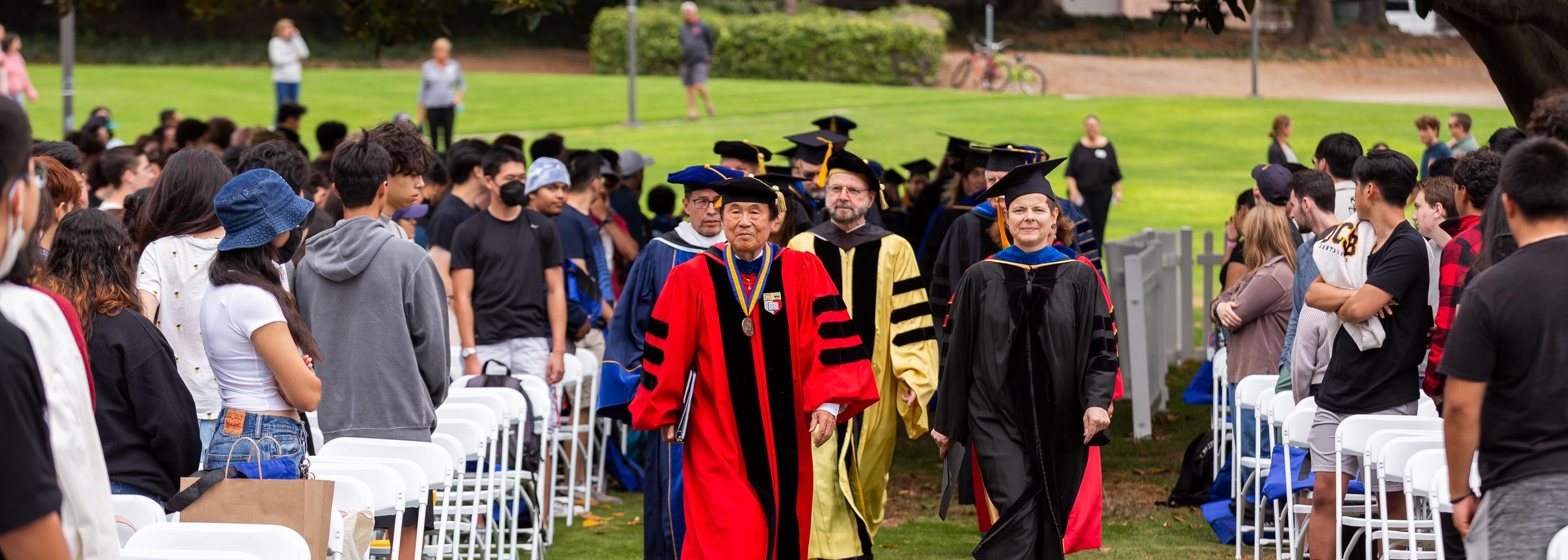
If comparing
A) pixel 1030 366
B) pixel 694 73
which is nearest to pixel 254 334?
pixel 1030 366

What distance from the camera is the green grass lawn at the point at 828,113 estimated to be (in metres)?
23.4

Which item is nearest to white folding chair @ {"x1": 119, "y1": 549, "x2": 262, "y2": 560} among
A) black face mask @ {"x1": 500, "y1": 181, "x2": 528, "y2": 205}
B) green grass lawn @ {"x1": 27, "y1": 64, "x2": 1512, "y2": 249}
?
black face mask @ {"x1": 500, "y1": 181, "x2": 528, "y2": 205}

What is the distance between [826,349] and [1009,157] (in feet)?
7.99

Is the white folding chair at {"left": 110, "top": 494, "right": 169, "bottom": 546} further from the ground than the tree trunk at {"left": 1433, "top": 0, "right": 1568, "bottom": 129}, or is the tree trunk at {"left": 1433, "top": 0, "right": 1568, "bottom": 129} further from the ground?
the tree trunk at {"left": 1433, "top": 0, "right": 1568, "bottom": 129}

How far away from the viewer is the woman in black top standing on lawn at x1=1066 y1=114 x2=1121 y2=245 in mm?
17094

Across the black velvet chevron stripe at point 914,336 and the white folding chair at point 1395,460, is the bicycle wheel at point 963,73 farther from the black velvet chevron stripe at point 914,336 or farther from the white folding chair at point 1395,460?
the white folding chair at point 1395,460

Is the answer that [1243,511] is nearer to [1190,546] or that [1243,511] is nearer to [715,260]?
[1190,546]

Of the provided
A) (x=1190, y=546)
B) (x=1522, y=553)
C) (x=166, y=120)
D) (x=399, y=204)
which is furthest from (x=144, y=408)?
(x=166, y=120)

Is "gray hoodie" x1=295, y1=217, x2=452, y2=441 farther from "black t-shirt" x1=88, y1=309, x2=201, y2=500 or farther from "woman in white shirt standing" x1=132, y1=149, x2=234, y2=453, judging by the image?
"black t-shirt" x1=88, y1=309, x2=201, y2=500

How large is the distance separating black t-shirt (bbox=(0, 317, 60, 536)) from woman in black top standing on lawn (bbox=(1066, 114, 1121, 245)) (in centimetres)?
1514

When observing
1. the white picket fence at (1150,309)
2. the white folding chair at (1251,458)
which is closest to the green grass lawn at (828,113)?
the white picket fence at (1150,309)

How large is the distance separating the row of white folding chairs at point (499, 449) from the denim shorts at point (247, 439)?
117cm

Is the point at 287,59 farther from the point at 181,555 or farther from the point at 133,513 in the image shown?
the point at 181,555

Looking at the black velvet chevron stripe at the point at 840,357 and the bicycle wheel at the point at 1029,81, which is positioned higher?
the bicycle wheel at the point at 1029,81
